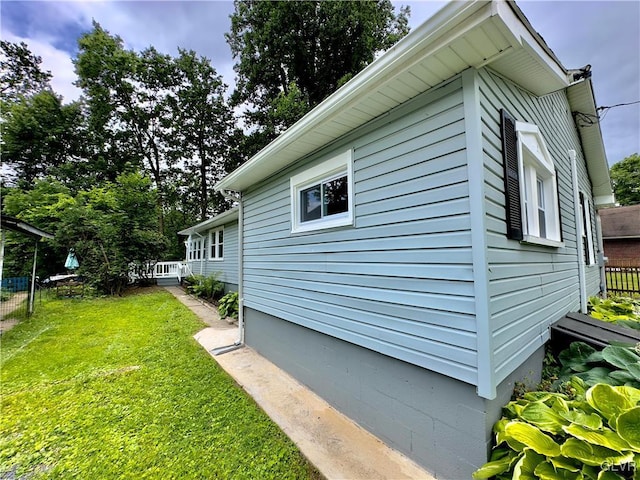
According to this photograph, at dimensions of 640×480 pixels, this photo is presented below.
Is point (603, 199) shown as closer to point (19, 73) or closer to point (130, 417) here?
point (130, 417)

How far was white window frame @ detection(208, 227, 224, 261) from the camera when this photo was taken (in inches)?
449

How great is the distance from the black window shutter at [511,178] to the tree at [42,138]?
23.3 meters

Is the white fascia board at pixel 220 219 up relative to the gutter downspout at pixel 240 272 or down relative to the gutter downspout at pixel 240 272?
up

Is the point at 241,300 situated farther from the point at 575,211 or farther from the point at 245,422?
the point at 575,211

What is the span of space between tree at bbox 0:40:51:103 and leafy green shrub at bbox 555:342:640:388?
27407 mm

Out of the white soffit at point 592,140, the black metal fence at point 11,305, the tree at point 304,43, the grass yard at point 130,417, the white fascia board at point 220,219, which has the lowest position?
the grass yard at point 130,417

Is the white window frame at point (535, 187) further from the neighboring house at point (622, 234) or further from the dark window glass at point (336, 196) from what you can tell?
the neighboring house at point (622, 234)

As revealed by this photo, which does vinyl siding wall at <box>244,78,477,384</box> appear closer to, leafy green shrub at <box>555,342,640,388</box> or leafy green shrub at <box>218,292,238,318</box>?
leafy green shrub at <box>555,342,640,388</box>

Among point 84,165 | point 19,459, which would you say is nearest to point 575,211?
point 19,459

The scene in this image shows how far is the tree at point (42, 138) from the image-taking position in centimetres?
1627

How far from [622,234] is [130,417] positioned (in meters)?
23.6

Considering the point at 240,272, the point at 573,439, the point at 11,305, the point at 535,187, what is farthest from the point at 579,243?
the point at 11,305

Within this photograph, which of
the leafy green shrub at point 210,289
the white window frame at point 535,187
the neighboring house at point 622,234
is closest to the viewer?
the white window frame at point 535,187

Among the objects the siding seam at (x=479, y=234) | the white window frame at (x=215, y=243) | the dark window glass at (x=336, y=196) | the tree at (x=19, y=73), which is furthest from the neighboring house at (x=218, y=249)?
the tree at (x=19, y=73)
